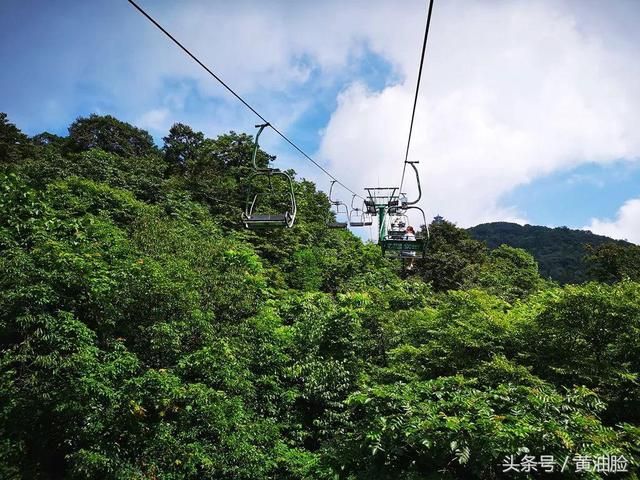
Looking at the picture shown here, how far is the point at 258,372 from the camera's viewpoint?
11.0 meters

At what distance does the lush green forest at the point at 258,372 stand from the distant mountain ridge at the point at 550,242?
4908cm

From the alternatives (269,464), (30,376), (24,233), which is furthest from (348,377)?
(24,233)

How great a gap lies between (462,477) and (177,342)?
6507 mm

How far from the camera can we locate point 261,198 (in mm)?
25688

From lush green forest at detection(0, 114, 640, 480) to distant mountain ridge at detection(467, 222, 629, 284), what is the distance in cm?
4908

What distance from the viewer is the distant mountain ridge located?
59.0m

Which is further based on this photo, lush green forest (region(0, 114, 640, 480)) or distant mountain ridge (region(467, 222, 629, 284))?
distant mountain ridge (region(467, 222, 629, 284))

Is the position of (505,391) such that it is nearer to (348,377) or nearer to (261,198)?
(348,377)

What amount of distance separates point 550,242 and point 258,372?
7967 cm

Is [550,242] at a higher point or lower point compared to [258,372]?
higher

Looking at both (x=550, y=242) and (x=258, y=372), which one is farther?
(x=550, y=242)

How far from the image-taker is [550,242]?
7656cm

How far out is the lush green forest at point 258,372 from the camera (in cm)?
598

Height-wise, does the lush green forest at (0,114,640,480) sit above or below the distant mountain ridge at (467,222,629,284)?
below
